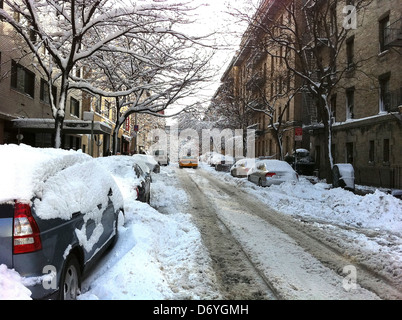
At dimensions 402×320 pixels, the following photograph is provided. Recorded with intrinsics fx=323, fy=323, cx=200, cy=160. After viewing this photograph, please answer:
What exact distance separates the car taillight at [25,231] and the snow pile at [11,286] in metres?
0.17

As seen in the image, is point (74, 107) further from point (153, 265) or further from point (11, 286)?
point (11, 286)

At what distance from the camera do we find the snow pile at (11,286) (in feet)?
8.20

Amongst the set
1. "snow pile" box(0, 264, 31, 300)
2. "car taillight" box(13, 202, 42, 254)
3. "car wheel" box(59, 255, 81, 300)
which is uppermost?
"car taillight" box(13, 202, 42, 254)

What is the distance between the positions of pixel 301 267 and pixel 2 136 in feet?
52.1

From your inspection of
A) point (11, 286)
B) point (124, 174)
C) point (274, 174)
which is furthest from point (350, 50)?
point (11, 286)

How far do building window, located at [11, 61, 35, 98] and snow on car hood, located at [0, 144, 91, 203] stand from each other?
50.5ft

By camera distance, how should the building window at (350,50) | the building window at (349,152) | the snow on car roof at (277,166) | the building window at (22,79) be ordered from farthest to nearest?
the building window at (349,152)
the building window at (350,50)
the building window at (22,79)
the snow on car roof at (277,166)

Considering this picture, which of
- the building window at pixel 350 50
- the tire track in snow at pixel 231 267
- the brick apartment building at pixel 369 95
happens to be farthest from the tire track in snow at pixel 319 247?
the building window at pixel 350 50

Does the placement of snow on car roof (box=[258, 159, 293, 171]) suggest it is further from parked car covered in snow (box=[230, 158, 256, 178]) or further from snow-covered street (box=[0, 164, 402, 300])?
snow-covered street (box=[0, 164, 402, 300])

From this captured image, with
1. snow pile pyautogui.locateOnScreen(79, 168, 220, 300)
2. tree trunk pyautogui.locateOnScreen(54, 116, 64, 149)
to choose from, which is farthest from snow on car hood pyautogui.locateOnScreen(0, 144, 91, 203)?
tree trunk pyautogui.locateOnScreen(54, 116, 64, 149)

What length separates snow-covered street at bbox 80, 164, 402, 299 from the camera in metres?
3.88

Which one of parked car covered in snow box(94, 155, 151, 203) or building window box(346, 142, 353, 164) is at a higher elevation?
building window box(346, 142, 353, 164)

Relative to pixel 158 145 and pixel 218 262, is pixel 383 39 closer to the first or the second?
pixel 218 262

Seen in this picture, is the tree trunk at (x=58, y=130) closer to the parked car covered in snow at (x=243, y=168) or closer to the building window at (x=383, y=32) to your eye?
the parked car covered in snow at (x=243, y=168)
